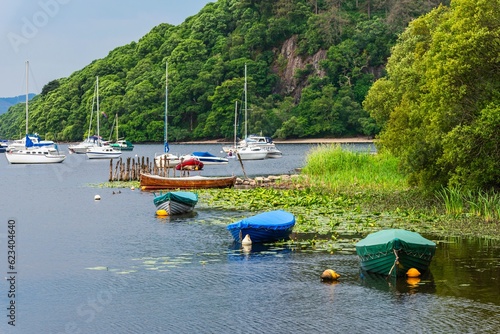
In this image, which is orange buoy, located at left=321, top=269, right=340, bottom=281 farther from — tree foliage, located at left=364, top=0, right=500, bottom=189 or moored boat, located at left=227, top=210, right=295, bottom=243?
tree foliage, located at left=364, top=0, right=500, bottom=189

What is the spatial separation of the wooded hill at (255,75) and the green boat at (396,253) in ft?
398

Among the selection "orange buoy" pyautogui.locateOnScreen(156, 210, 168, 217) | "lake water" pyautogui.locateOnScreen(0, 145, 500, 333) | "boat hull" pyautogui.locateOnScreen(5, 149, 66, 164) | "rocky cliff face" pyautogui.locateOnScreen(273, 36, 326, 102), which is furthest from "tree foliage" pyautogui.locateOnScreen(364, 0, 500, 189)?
"rocky cliff face" pyautogui.locateOnScreen(273, 36, 326, 102)

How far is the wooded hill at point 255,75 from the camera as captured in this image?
513 ft

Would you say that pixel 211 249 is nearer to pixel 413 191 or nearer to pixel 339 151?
pixel 413 191

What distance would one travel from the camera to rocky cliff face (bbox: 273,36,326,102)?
164m

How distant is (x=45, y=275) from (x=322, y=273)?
385 inches

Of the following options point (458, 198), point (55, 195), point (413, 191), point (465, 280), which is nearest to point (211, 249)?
point (465, 280)

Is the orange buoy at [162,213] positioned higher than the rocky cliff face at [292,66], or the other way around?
the rocky cliff face at [292,66]

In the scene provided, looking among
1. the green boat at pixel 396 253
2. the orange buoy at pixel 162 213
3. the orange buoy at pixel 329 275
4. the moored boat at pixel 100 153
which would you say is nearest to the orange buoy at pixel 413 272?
the green boat at pixel 396 253

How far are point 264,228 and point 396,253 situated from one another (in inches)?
296

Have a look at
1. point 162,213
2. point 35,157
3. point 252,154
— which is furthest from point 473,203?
point 35,157

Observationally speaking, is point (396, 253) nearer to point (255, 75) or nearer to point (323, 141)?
point (323, 141)

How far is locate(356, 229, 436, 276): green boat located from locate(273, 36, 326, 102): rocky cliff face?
13878cm

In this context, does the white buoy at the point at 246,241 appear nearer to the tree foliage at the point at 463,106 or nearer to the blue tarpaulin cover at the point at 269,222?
the blue tarpaulin cover at the point at 269,222
